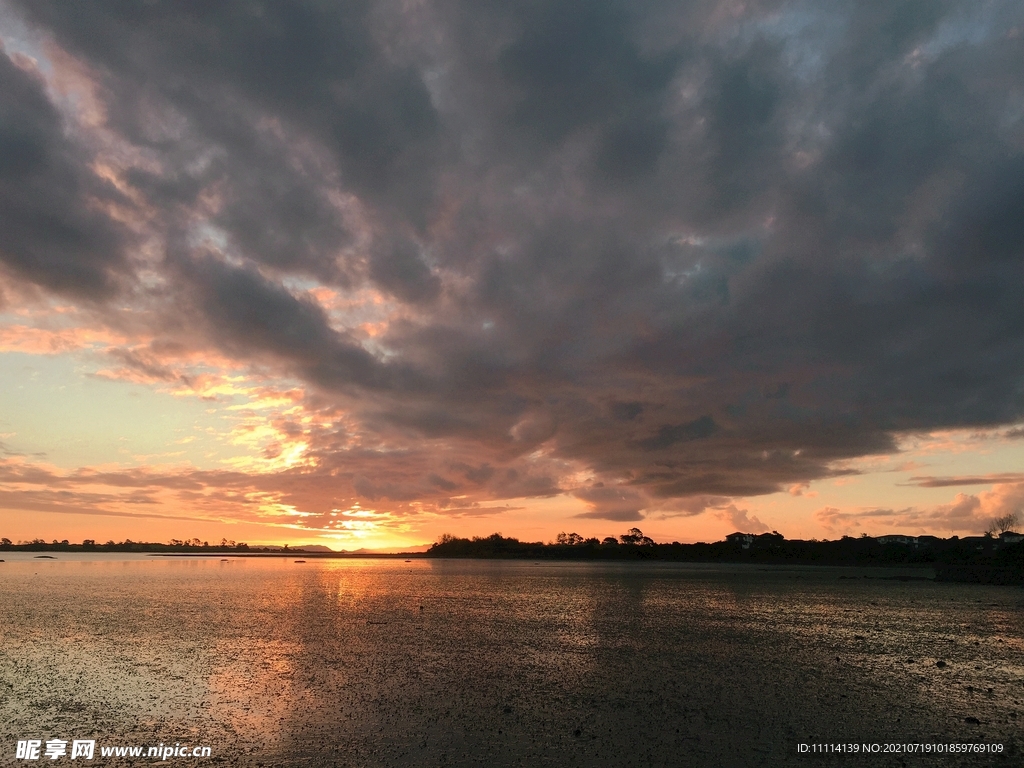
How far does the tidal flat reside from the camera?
15945 mm

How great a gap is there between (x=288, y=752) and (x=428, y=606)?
3799 centimetres

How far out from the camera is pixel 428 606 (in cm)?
5178

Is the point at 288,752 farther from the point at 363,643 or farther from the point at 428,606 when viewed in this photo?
the point at 428,606

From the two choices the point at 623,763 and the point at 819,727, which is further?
the point at 819,727

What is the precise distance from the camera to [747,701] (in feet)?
66.4

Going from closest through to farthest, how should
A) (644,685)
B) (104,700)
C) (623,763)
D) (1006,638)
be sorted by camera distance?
1. (623,763)
2. (104,700)
3. (644,685)
4. (1006,638)

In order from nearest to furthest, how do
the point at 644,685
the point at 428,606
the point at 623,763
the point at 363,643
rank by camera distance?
the point at 623,763 → the point at 644,685 → the point at 363,643 → the point at 428,606

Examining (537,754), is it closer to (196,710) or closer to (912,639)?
(196,710)

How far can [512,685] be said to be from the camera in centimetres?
2242

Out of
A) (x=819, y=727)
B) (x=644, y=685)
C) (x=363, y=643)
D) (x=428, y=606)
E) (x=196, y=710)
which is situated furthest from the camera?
(x=428, y=606)

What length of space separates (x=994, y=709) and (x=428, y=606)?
40286 millimetres

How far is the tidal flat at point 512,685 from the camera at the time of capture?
1595 cm

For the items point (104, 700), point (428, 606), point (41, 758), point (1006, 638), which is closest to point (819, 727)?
point (41, 758)

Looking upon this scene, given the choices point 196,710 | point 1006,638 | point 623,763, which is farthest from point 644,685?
point 1006,638
